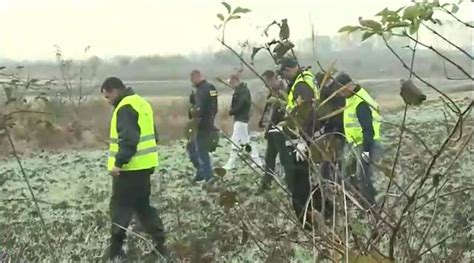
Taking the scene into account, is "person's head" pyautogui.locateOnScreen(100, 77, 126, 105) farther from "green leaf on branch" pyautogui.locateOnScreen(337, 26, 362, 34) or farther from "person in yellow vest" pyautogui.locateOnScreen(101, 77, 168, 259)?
"green leaf on branch" pyautogui.locateOnScreen(337, 26, 362, 34)

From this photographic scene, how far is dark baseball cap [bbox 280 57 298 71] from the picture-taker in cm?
315

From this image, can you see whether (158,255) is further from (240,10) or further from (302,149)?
(240,10)

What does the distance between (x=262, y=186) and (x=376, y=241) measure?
1025 mm

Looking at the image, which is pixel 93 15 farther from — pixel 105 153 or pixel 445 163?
pixel 445 163

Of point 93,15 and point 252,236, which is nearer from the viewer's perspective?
point 252,236

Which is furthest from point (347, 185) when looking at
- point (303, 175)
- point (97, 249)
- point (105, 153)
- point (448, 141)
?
point (105, 153)

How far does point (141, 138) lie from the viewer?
632 centimetres

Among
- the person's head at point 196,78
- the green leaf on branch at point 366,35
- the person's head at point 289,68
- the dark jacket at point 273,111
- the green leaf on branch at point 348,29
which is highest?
the green leaf on branch at point 348,29

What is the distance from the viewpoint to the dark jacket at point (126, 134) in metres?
6.22

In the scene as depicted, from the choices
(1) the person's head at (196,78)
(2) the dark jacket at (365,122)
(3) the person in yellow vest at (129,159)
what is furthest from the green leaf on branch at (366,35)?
(1) the person's head at (196,78)

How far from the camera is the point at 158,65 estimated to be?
31.5 ft

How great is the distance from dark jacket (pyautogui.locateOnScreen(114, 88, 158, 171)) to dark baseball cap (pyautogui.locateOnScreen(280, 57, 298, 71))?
9.79 feet

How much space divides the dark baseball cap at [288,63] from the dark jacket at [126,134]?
2.98 meters

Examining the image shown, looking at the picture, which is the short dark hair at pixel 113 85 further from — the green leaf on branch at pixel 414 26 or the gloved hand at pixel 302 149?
the green leaf on branch at pixel 414 26
